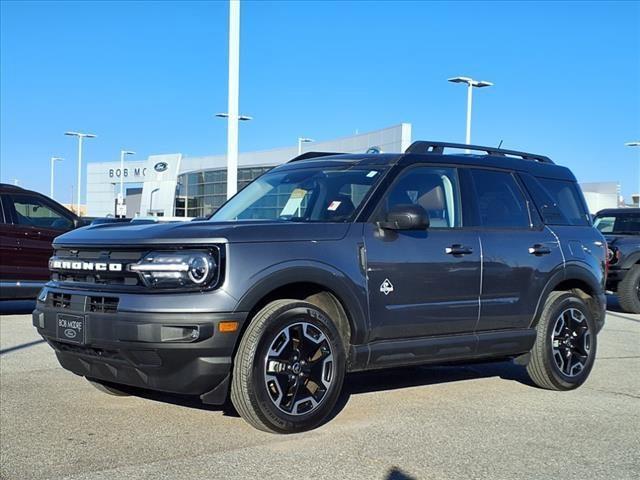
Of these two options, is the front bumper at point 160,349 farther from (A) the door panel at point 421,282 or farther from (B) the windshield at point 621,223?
(B) the windshield at point 621,223

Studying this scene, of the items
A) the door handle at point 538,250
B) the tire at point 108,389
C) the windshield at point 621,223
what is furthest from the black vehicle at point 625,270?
the tire at point 108,389

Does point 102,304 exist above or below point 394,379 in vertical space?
above

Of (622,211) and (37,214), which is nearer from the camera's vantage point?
(37,214)

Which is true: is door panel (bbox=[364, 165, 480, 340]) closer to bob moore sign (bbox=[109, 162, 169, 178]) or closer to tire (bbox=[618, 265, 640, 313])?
tire (bbox=[618, 265, 640, 313])

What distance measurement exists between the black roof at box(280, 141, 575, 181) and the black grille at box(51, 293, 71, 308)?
228 cm

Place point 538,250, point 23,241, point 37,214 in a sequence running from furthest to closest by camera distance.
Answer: point 37,214 → point 23,241 → point 538,250

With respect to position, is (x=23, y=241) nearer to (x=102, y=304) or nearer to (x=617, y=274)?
(x=102, y=304)

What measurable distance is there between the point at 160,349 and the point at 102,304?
552 millimetres

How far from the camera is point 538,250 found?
251 inches

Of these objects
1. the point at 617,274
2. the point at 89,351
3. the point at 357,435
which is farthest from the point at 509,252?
the point at 617,274

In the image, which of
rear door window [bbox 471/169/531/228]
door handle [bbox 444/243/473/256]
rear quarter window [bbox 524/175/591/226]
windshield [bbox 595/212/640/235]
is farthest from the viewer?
windshield [bbox 595/212/640/235]

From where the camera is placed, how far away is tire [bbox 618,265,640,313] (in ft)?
43.6

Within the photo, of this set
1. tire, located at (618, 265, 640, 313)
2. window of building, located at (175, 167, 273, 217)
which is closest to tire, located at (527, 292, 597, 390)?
tire, located at (618, 265, 640, 313)

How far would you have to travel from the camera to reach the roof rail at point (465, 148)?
20.0ft
